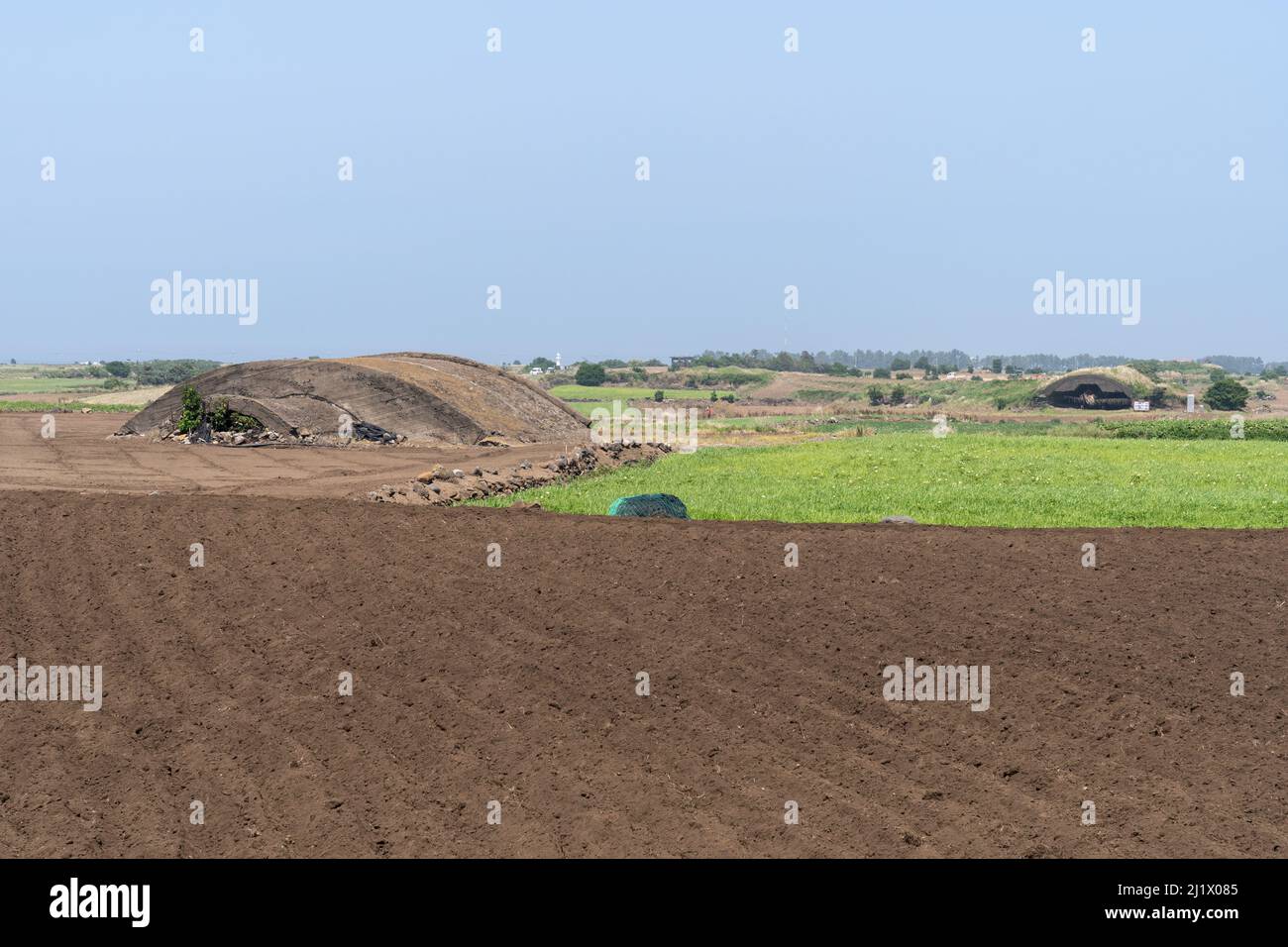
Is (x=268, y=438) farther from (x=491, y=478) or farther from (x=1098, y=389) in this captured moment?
(x=1098, y=389)

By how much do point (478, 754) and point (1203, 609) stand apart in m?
8.10

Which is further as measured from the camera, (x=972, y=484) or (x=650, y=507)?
(x=972, y=484)

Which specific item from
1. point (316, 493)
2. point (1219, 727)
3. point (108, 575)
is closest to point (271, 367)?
point (316, 493)

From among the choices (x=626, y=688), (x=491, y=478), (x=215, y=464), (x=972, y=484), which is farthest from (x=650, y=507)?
(x=215, y=464)

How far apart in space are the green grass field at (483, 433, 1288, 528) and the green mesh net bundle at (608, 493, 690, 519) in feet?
3.59

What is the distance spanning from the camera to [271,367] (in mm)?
49906

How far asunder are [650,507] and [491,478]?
335 inches

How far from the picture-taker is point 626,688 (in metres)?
11.2

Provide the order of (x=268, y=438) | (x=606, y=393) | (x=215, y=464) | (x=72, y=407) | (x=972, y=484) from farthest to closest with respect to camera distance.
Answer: (x=606, y=393)
(x=72, y=407)
(x=268, y=438)
(x=215, y=464)
(x=972, y=484)

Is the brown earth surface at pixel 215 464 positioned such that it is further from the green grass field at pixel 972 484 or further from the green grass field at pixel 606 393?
the green grass field at pixel 606 393

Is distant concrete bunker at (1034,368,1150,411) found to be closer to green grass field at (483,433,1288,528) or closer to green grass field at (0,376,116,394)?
green grass field at (483,433,1288,528)

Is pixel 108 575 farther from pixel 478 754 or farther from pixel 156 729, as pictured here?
pixel 478 754

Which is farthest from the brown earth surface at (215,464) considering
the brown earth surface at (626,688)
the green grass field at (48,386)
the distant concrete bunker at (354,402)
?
the green grass field at (48,386)

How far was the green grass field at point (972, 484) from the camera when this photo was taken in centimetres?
2142
